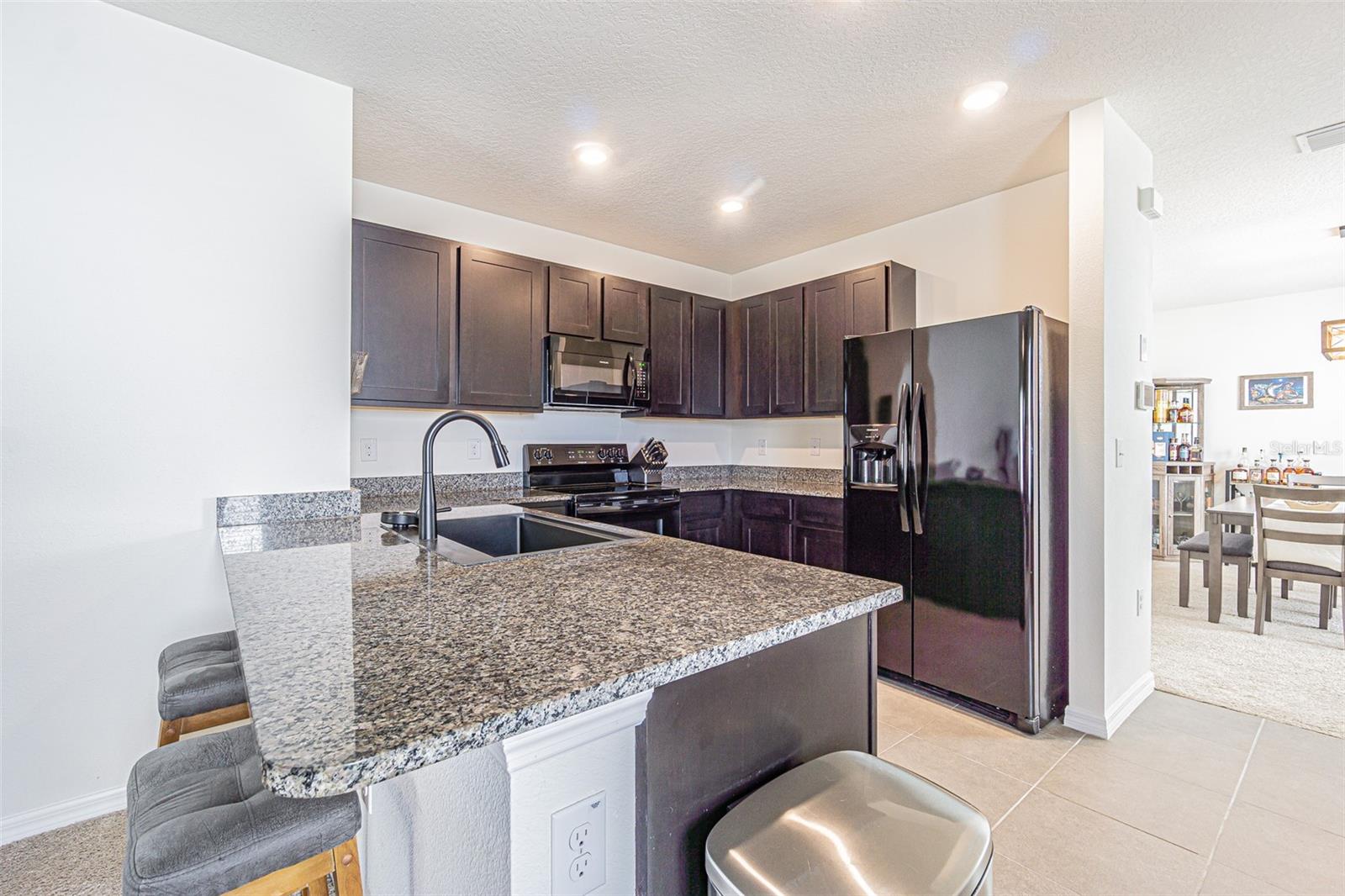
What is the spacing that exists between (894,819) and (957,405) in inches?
83.5

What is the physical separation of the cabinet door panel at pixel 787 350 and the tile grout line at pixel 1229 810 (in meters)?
2.57

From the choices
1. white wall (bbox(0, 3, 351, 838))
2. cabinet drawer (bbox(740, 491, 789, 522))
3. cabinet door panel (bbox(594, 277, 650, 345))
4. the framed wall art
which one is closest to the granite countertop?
white wall (bbox(0, 3, 351, 838))

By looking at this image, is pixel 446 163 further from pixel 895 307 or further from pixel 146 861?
pixel 146 861

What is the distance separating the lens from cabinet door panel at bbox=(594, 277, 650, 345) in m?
3.76

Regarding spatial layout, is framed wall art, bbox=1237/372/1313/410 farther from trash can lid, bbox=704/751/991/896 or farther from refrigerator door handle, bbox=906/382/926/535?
trash can lid, bbox=704/751/991/896

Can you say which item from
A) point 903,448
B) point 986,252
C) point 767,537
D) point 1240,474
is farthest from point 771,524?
point 1240,474

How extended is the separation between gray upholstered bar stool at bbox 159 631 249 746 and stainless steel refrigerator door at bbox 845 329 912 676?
8.35 ft

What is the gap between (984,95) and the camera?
2.29m

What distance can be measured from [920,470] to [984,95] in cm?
155

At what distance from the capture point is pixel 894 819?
0.85 meters

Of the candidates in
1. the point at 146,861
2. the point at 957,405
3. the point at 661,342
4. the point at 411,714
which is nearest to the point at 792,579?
the point at 411,714

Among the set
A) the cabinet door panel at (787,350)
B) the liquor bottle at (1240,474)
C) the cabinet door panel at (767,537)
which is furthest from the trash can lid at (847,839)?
the liquor bottle at (1240,474)

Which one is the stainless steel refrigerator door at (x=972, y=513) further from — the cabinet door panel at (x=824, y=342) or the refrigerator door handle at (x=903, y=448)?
the cabinet door panel at (x=824, y=342)

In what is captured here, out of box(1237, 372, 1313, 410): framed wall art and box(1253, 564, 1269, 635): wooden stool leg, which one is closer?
box(1253, 564, 1269, 635): wooden stool leg
